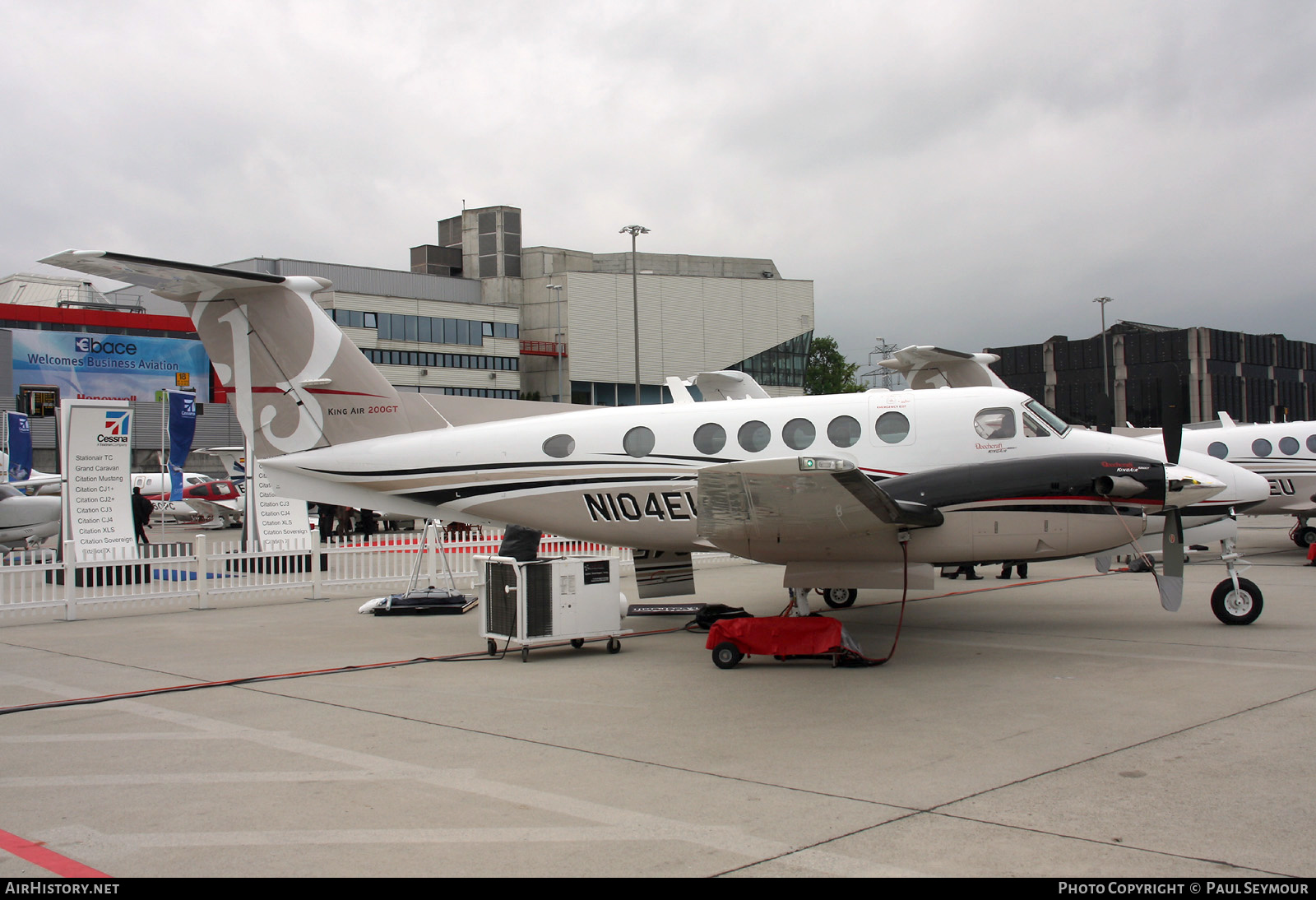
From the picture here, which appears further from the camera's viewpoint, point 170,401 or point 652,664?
point 170,401

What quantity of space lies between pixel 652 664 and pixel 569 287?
215 feet

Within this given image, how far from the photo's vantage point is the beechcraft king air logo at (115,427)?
16.8m

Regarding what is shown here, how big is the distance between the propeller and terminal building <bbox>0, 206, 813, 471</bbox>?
57.2m

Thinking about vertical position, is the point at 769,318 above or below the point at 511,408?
above

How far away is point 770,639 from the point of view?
951 centimetres

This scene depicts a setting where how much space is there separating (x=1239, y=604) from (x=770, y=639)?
5901 millimetres

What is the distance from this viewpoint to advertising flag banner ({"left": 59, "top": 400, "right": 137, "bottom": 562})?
1622cm

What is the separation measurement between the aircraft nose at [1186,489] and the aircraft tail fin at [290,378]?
8821 millimetres

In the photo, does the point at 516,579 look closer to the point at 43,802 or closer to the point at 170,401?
the point at 43,802

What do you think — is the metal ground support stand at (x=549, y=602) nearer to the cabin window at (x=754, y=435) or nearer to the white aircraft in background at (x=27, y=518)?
the cabin window at (x=754, y=435)

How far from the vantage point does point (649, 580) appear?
43.6 feet

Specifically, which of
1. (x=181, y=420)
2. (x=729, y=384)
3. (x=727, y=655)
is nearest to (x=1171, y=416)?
(x=727, y=655)

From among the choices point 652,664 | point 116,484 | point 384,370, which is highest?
point 384,370
